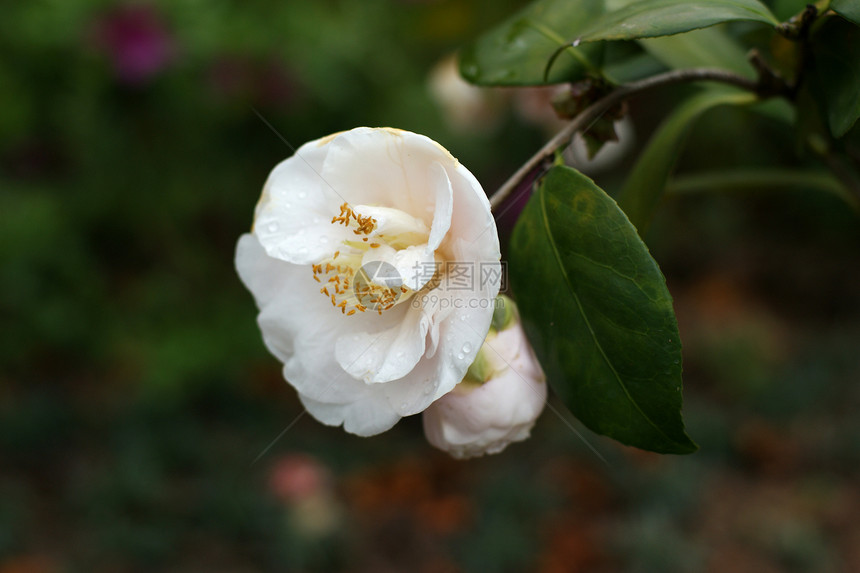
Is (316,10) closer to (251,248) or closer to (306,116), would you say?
(306,116)

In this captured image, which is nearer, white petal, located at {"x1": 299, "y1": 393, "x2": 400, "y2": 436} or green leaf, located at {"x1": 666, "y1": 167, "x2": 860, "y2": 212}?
white petal, located at {"x1": 299, "y1": 393, "x2": 400, "y2": 436}

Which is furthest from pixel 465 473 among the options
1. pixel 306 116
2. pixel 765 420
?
pixel 306 116

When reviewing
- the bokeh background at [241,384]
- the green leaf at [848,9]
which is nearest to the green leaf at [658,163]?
the green leaf at [848,9]

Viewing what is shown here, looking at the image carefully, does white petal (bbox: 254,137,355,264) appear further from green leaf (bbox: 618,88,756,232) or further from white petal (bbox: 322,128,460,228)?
green leaf (bbox: 618,88,756,232)

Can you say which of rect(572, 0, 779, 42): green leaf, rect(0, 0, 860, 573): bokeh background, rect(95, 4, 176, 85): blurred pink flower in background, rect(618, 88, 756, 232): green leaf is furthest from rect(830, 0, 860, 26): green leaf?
rect(95, 4, 176, 85): blurred pink flower in background

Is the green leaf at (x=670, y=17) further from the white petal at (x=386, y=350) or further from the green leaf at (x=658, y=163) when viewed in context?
the white petal at (x=386, y=350)

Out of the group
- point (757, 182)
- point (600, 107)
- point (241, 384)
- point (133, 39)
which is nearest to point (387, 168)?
point (600, 107)
